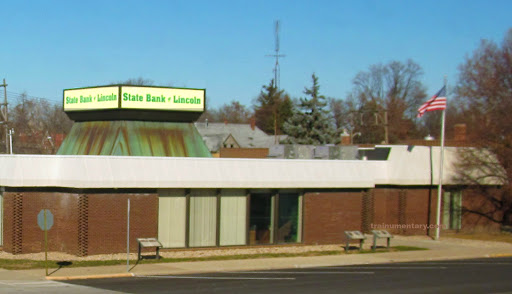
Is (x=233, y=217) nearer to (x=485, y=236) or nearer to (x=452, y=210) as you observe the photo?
(x=452, y=210)

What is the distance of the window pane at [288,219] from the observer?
103ft

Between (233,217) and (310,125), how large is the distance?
3404 cm

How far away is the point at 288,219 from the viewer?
104 feet

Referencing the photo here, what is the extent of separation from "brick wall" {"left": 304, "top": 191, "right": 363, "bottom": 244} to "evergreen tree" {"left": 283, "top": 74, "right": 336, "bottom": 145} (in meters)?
28.9

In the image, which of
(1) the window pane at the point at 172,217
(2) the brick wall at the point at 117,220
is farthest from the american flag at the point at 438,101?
(2) the brick wall at the point at 117,220

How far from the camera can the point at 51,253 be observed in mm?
27172

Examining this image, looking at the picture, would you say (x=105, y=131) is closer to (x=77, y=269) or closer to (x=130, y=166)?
(x=130, y=166)

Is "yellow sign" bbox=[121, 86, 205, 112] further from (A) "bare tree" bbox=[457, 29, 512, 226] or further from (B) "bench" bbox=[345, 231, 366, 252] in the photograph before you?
(A) "bare tree" bbox=[457, 29, 512, 226]

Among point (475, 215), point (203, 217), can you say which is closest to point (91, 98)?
point (203, 217)

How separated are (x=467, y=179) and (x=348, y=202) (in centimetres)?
1014

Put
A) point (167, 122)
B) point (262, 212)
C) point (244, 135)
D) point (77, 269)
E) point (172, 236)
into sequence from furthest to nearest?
1. point (244, 135)
2. point (167, 122)
3. point (262, 212)
4. point (172, 236)
5. point (77, 269)

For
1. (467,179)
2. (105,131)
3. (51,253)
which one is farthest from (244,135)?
(51,253)

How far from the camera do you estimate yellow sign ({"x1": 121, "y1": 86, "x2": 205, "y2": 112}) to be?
3222 centimetres

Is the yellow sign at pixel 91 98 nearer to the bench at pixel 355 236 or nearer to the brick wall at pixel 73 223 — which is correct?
the brick wall at pixel 73 223
